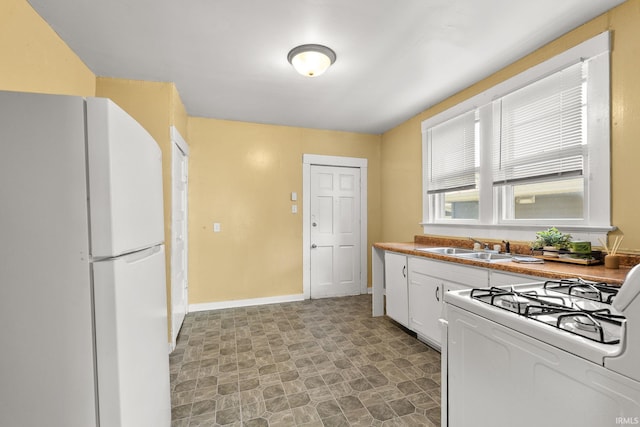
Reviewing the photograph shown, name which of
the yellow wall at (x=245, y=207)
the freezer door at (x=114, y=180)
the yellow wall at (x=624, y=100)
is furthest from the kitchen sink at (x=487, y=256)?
the freezer door at (x=114, y=180)

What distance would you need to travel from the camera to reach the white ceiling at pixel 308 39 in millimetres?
1754

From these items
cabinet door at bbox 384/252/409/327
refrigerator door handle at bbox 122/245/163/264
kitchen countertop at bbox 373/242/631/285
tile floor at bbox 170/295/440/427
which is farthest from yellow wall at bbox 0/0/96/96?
cabinet door at bbox 384/252/409/327

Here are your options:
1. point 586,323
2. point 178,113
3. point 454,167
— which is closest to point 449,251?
point 454,167

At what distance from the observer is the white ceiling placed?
1.75 m

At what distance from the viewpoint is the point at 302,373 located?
7.30 feet

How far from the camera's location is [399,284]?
302 centimetres

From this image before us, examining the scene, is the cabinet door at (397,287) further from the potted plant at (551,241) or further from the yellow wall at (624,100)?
the yellow wall at (624,100)

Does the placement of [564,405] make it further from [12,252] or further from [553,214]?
[553,214]

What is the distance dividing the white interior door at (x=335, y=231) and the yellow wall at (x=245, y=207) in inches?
10.3

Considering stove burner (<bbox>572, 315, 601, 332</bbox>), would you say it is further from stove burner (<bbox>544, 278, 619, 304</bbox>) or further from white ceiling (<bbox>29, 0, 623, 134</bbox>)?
white ceiling (<bbox>29, 0, 623, 134</bbox>)

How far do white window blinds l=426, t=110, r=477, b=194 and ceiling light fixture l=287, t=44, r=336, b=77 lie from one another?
1602 mm

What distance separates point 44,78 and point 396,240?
398 cm

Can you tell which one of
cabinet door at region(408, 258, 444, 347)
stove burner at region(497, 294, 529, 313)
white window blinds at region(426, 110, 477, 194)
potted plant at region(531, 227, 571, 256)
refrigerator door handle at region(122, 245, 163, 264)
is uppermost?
white window blinds at region(426, 110, 477, 194)

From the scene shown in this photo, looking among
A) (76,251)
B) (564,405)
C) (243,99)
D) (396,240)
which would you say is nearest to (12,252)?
(76,251)
